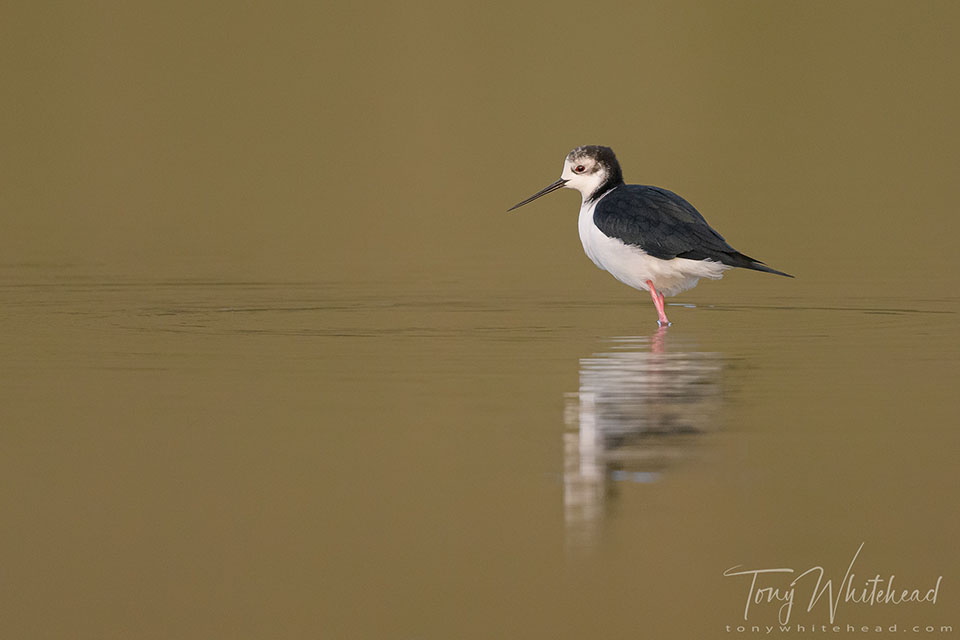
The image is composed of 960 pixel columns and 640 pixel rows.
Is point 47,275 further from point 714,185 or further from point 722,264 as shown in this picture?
point 714,185

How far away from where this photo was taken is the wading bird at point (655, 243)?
12336 millimetres

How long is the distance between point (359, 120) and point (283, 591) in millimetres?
35536

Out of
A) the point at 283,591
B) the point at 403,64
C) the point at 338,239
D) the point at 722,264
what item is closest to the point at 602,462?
the point at 283,591

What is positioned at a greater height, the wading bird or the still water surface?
the wading bird

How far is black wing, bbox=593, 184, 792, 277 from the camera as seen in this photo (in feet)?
40.3

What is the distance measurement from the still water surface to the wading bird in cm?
45

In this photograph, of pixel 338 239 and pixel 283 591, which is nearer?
pixel 283 591

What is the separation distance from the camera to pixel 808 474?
287 inches

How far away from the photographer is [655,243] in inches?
487

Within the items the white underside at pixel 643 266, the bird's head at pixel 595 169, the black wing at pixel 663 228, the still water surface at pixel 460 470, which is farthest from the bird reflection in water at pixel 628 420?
the bird's head at pixel 595 169

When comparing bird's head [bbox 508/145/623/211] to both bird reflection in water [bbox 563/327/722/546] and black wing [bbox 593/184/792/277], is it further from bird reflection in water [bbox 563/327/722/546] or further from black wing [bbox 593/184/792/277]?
bird reflection in water [bbox 563/327/722/546]

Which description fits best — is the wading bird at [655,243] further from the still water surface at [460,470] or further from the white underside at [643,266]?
the still water surface at [460,470]
